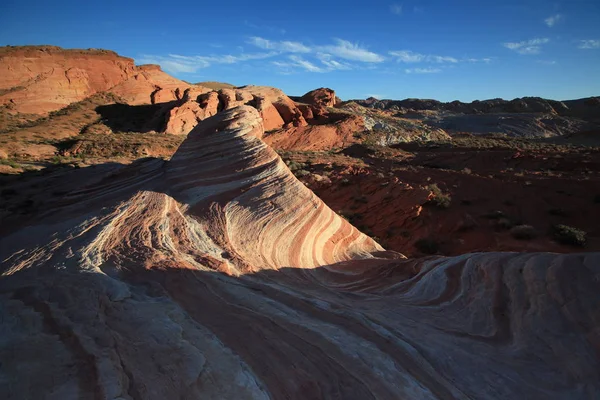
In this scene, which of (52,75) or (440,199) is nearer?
(440,199)

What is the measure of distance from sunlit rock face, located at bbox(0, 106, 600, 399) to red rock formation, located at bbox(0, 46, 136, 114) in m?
51.0

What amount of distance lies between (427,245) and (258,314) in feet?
33.3

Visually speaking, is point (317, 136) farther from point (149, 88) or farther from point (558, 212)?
point (149, 88)

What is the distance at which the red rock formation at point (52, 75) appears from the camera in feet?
145

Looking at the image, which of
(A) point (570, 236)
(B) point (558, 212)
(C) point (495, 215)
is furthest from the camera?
(B) point (558, 212)

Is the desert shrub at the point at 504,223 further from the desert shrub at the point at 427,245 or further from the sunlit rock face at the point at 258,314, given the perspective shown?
the sunlit rock face at the point at 258,314

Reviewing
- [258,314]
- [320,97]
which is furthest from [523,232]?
[320,97]

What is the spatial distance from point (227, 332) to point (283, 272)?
8.00 feet

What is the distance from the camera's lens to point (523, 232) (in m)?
12.3

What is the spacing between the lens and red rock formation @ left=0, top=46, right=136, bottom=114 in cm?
4428

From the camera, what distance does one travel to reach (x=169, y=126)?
38562 millimetres

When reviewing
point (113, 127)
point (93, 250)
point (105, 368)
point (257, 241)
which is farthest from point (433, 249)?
point (113, 127)

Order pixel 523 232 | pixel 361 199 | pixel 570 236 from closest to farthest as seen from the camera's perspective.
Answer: pixel 570 236, pixel 523 232, pixel 361 199

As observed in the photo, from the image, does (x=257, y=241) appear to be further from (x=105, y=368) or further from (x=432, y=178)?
(x=432, y=178)
